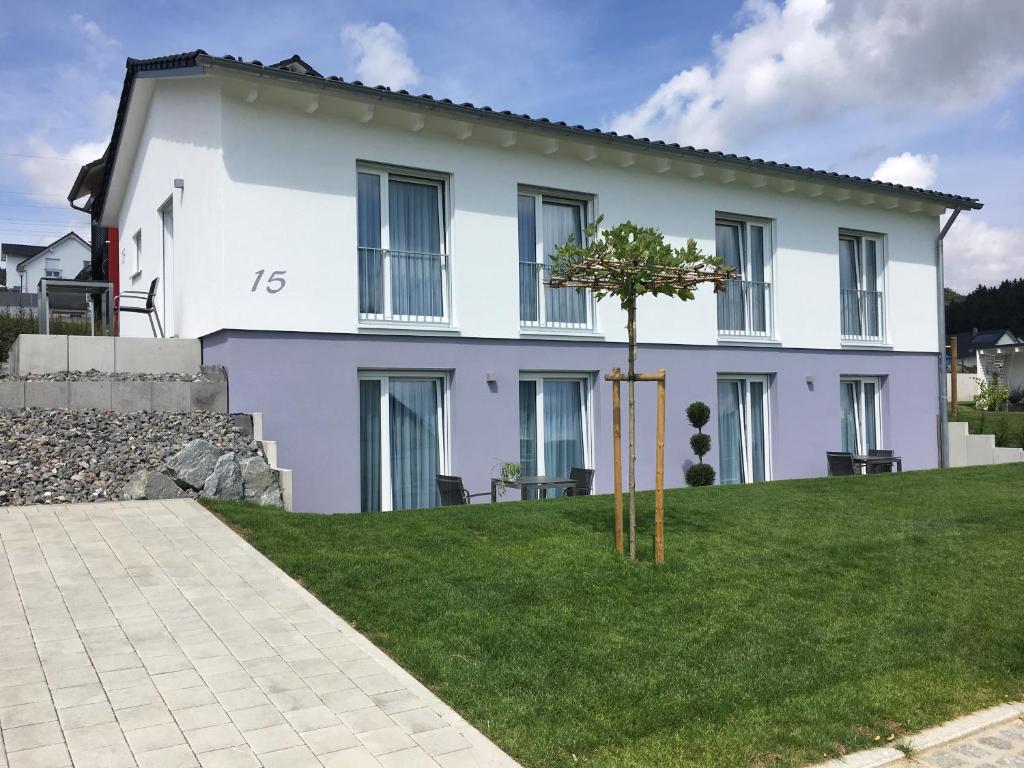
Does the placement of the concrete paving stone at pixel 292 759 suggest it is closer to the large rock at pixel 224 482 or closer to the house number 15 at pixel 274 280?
the large rock at pixel 224 482

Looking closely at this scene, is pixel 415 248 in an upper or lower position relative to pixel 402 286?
upper

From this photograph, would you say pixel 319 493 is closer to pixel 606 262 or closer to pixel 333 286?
pixel 333 286

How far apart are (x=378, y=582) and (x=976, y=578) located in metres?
5.05

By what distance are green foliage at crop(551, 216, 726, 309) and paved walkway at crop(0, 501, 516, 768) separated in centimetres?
358

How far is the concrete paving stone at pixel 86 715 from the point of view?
12.6ft

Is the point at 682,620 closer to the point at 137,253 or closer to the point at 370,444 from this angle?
the point at 370,444

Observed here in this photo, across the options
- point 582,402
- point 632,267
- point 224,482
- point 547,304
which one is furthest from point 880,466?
point 224,482

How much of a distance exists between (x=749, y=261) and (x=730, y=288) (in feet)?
2.02

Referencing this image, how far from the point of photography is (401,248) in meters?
11.7

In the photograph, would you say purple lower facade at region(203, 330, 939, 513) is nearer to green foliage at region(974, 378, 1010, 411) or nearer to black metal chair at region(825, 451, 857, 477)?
black metal chair at region(825, 451, 857, 477)

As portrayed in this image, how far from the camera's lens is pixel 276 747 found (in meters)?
3.70

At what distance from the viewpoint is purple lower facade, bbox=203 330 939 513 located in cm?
1052

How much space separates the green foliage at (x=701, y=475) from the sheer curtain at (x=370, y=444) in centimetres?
529

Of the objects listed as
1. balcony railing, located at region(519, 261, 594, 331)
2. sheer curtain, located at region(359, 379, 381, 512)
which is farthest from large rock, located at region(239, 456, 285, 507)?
balcony railing, located at region(519, 261, 594, 331)
